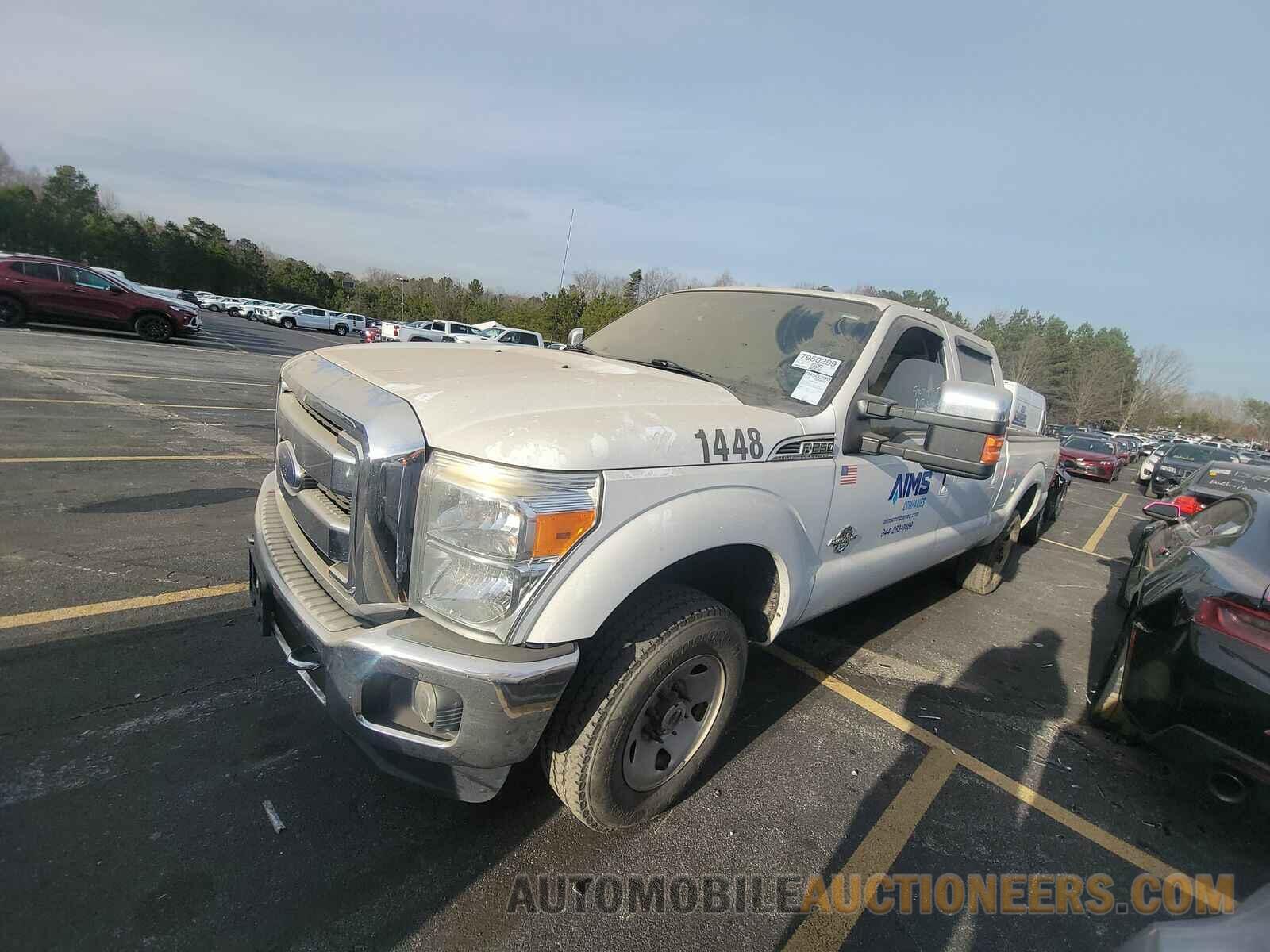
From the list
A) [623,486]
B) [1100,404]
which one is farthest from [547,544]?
[1100,404]

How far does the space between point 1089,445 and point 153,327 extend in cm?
2870

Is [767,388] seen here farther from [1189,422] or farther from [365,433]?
[1189,422]

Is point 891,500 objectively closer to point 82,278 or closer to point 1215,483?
point 1215,483

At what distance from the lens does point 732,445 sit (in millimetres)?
2160

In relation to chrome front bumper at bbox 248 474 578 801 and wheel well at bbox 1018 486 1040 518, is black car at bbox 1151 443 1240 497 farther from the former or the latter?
chrome front bumper at bbox 248 474 578 801

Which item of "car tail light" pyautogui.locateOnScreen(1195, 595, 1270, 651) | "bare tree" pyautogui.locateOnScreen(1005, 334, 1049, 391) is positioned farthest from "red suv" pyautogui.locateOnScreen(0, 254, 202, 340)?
"bare tree" pyautogui.locateOnScreen(1005, 334, 1049, 391)

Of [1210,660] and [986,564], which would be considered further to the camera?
[986,564]

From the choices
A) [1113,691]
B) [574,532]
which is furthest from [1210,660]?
[574,532]

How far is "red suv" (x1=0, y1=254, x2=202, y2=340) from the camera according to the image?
14.5 metres

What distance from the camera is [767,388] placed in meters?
2.77

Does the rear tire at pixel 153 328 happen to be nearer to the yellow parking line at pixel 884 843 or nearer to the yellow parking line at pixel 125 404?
the yellow parking line at pixel 125 404

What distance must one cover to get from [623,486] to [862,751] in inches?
79.1

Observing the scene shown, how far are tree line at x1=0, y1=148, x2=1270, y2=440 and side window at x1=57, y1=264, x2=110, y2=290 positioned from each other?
72.6 feet

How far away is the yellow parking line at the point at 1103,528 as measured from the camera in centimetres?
851
